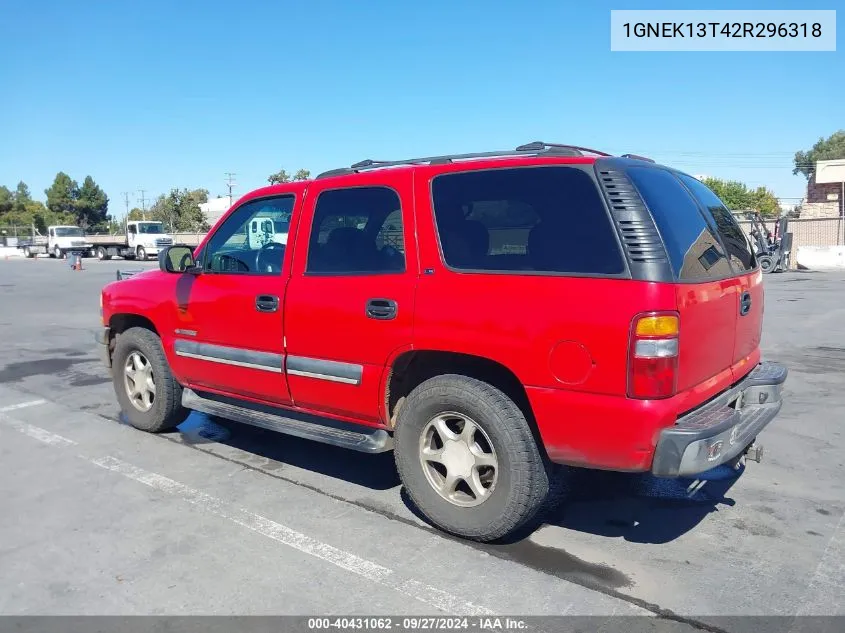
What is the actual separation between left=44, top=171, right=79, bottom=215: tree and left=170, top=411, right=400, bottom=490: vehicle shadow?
95.8 m

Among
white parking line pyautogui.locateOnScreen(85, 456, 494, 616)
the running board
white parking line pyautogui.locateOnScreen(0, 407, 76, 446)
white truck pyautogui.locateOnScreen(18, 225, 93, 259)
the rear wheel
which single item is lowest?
white parking line pyautogui.locateOnScreen(85, 456, 494, 616)

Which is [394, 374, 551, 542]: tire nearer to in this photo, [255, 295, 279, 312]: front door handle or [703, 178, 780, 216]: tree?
A: [255, 295, 279, 312]: front door handle

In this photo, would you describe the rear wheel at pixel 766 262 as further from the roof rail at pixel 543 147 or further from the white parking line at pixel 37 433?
the white parking line at pixel 37 433

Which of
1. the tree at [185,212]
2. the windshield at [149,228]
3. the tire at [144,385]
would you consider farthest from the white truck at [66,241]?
the tire at [144,385]

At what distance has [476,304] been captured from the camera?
3.48 meters

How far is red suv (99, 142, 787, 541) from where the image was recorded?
10.2 feet

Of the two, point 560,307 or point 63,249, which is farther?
point 63,249

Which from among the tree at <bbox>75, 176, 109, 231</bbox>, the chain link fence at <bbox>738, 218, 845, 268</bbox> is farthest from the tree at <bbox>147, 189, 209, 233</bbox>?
the chain link fence at <bbox>738, 218, 845, 268</bbox>

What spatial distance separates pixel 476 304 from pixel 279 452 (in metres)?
2.47

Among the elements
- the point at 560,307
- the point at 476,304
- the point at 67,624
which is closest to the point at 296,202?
the point at 476,304

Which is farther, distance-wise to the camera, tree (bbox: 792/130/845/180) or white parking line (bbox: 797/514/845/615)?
tree (bbox: 792/130/845/180)

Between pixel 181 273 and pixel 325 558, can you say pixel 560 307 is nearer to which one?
pixel 325 558

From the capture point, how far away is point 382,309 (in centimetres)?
382

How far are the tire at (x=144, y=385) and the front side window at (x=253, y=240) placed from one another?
3.21 ft
